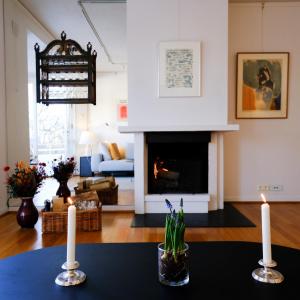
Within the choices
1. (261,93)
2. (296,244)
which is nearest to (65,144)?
(261,93)

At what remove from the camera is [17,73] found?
181 inches

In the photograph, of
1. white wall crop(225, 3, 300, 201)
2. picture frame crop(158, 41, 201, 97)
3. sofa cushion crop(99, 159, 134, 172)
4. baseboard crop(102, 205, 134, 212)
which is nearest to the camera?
picture frame crop(158, 41, 201, 97)

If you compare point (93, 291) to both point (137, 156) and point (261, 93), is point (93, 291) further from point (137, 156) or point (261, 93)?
point (261, 93)

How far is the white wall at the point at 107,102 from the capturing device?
18.2 feet

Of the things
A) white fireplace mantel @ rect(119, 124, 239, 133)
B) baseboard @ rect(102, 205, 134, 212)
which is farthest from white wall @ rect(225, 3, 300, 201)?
baseboard @ rect(102, 205, 134, 212)

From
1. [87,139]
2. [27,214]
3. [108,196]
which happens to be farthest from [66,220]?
[87,139]

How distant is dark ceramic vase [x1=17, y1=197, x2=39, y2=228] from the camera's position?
3.58 m

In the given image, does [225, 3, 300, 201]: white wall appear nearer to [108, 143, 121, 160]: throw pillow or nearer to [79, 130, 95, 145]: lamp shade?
[108, 143, 121, 160]: throw pillow

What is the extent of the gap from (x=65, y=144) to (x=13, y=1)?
2.07 metres

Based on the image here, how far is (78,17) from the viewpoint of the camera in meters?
4.60

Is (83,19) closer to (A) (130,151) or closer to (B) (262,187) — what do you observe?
(A) (130,151)

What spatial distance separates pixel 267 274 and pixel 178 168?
3329mm

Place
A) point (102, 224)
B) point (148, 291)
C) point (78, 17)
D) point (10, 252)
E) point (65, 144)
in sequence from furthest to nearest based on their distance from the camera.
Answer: point (65, 144) → point (78, 17) → point (102, 224) → point (10, 252) → point (148, 291)

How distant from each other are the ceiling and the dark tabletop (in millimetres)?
3832
